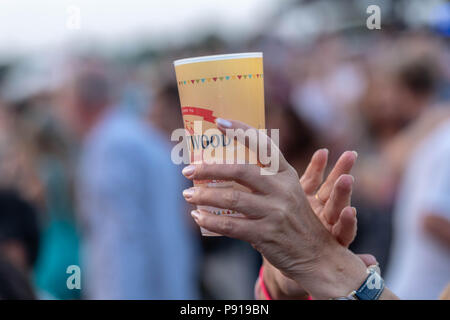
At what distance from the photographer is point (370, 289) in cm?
110

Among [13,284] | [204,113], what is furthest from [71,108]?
[204,113]

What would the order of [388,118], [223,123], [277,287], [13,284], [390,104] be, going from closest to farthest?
[223,123], [277,287], [13,284], [390,104], [388,118]

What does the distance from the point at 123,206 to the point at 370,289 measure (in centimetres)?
204

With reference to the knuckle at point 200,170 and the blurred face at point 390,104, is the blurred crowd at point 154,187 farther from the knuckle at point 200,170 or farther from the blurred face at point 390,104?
the knuckle at point 200,170

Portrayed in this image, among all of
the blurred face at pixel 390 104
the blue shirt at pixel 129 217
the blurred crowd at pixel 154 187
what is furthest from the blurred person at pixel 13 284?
the blurred face at pixel 390 104

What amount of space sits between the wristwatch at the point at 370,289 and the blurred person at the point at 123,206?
6.57 ft

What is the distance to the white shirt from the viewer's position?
7.18 ft

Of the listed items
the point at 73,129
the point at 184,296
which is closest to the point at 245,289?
the point at 184,296

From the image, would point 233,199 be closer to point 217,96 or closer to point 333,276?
point 217,96

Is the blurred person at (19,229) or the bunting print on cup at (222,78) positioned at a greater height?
the bunting print on cup at (222,78)

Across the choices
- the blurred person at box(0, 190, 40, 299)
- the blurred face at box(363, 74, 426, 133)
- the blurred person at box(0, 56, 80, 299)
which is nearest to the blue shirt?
the blurred person at box(0, 56, 80, 299)

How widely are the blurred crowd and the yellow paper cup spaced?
4.84ft

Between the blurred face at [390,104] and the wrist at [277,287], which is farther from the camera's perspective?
the blurred face at [390,104]

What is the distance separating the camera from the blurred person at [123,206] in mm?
2971
